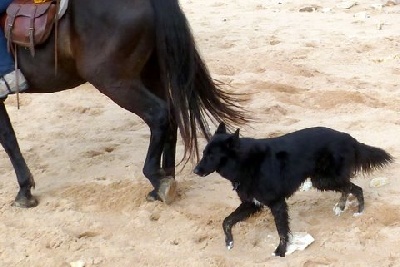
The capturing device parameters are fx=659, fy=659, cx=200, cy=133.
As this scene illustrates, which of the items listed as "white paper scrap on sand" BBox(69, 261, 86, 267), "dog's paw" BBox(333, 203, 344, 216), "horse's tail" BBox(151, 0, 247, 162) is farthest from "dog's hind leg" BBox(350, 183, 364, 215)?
"white paper scrap on sand" BBox(69, 261, 86, 267)

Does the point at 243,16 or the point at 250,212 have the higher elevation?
the point at 250,212

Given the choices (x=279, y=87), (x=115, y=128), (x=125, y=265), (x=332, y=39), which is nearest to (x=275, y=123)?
(x=279, y=87)

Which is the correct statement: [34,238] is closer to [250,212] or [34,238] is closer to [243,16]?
[250,212]

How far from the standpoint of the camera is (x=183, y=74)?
4.10m

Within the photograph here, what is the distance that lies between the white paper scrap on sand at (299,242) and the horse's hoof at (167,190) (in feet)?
2.99

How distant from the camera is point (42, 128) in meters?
5.84

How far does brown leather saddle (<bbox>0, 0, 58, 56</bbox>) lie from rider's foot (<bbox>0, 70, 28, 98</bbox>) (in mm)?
191

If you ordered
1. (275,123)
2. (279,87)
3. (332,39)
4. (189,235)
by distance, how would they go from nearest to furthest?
(189,235)
(275,123)
(279,87)
(332,39)

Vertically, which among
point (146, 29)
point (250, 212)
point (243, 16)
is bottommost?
point (243, 16)

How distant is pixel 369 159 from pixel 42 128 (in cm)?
306

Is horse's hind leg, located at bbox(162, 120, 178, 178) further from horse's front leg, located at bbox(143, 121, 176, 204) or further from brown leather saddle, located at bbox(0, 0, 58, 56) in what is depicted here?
brown leather saddle, located at bbox(0, 0, 58, 56)

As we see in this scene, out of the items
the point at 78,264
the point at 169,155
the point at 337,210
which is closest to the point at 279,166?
the point at 337,210

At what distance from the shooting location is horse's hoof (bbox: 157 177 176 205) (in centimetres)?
418

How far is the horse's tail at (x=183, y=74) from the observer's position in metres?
3.97
